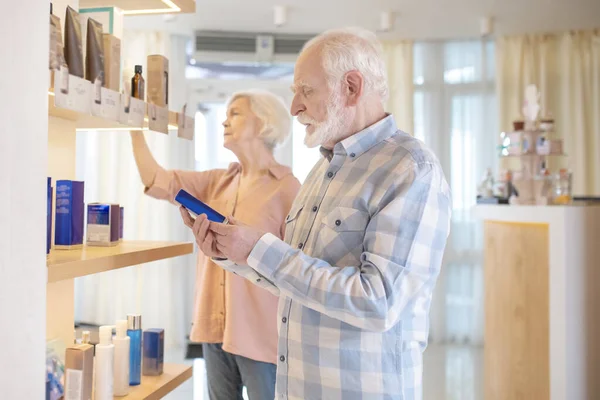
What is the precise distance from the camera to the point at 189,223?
53.7 inches

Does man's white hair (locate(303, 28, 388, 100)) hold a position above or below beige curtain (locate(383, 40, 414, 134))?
below

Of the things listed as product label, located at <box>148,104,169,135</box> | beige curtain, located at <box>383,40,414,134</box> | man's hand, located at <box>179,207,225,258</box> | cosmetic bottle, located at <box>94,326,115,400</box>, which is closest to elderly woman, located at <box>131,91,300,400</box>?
product label, located at <box>148,104,169,135</box>

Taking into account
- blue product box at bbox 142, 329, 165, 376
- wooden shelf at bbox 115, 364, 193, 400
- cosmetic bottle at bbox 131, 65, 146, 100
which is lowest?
wooden shelf at bbox 115, 364, 193, 400

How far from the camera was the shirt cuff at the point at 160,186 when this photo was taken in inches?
87.8

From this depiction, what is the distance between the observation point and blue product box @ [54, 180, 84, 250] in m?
1.42

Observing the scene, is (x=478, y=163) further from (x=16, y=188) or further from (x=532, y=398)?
(x=16, y=188)

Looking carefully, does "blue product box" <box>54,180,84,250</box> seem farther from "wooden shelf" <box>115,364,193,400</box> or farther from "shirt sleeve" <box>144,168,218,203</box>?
"shirt sleeve" <box>144,168,218,203</box>

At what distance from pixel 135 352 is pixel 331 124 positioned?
0.90 m

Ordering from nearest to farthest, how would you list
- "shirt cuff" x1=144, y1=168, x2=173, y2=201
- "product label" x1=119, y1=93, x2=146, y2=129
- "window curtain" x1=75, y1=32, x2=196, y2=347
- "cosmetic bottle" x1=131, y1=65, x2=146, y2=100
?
"product label" x1=119, y1=93, x2=146, y2=129 → "cosmetic bottle" x1=131, y1=65, x2=146, y2=100 → "shirt cuff" x1=144, y1=168, x2=173, y2=201 → "window curtain" x1=75, y1=32, x2=196, y2=347

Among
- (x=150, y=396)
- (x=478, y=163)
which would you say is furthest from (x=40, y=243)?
(x=478, y=163)

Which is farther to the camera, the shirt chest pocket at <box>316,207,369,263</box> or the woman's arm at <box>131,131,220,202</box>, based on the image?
the woman's arm at <box>131,131,220,202</box>

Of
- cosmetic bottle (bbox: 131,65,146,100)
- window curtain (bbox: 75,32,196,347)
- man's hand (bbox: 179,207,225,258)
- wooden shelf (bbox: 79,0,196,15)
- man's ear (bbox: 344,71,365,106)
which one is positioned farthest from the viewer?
window curtain (bbox: 75,32,196,347)

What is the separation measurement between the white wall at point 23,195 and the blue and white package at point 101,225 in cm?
65

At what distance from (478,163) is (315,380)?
4.28m
